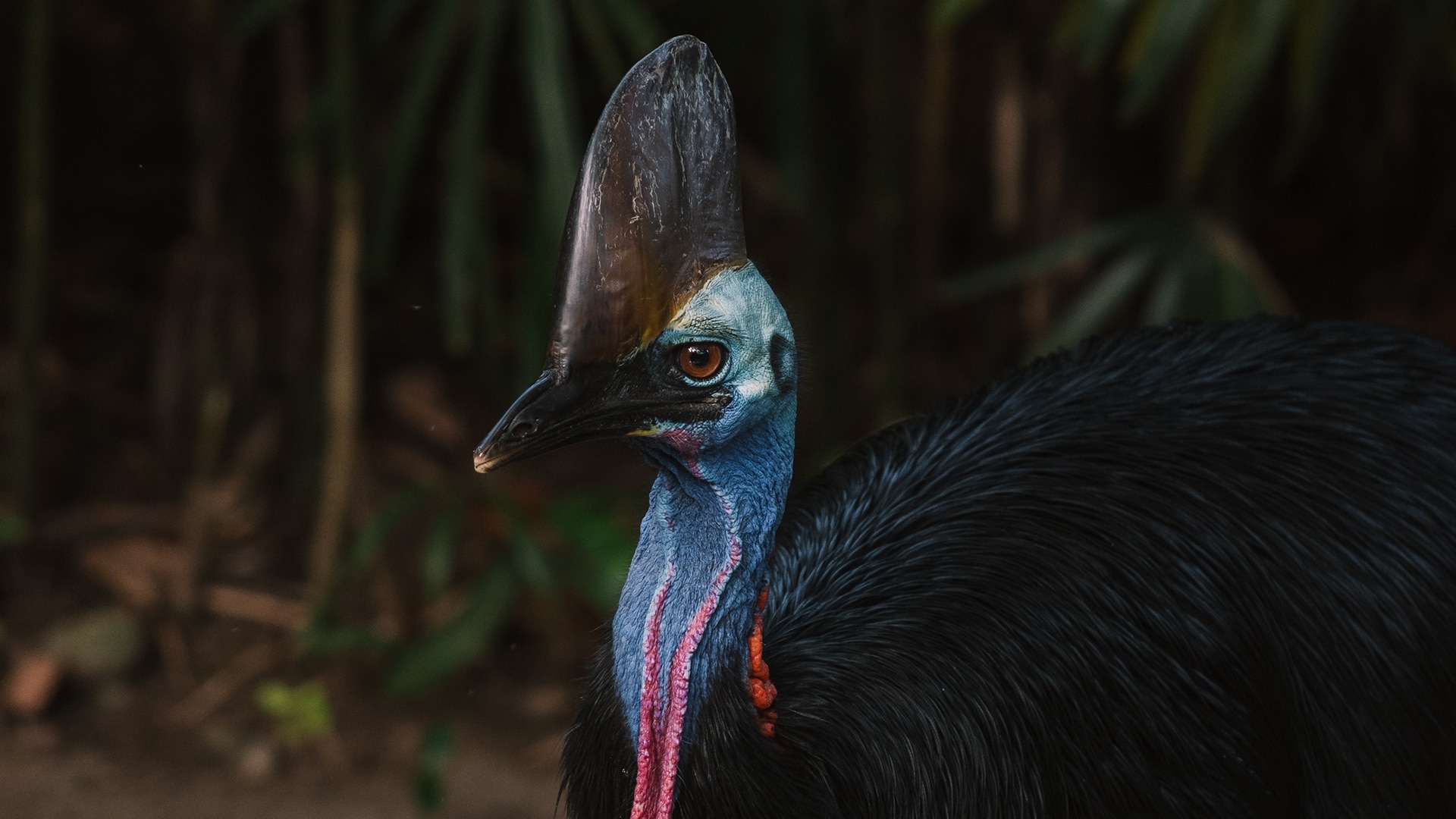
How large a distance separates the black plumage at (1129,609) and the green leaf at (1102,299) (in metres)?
1.04

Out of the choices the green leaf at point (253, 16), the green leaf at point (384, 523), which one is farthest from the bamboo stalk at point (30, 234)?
the green leaf at point (384, 523)

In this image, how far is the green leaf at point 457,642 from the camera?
311 centimetres

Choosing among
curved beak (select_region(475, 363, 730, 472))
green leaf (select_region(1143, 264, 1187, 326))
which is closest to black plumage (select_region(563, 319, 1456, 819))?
curved beak (select_region(475, 363, 730, 472))

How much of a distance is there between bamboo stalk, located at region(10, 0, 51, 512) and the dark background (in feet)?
0.03

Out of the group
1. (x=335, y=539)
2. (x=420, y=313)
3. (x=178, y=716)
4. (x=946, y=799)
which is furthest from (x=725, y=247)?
(x=420, y=313)

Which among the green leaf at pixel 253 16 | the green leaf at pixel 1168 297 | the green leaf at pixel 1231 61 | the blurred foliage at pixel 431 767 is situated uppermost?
the green leaf at pixel 253 16

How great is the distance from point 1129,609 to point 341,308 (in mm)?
2009

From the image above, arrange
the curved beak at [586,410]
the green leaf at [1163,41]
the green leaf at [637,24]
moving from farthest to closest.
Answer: the green leaf at [637,24], the green leaf at [1163,41], the curved beak at [586,410]

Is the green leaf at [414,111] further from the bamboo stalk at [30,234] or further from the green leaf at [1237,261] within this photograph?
the green leaf at [1237,261]

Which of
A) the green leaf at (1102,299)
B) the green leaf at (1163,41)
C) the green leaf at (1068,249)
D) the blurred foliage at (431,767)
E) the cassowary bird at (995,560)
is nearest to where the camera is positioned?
the cassowary bird at (995,560)

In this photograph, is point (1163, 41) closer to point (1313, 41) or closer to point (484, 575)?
point (1313, 41)

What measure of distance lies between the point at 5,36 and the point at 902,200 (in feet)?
7.43

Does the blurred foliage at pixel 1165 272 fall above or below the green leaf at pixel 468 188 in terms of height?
below

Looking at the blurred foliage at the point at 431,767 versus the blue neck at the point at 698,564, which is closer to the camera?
the blue neck at the point at 698,564
